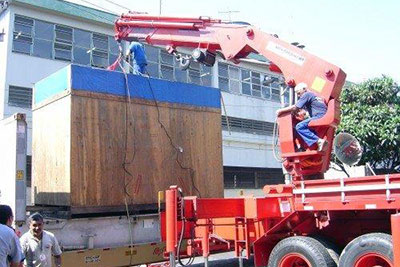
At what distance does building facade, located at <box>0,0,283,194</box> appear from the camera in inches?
730

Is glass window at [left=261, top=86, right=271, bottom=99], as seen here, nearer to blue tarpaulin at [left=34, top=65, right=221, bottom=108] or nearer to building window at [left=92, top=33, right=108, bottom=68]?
building window at [left=92, top=33, right=108, bottom=68]

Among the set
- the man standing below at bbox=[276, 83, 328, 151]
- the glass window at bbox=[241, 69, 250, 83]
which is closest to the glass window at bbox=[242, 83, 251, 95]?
the glass window at bbox=[241, 69, 250, 83]

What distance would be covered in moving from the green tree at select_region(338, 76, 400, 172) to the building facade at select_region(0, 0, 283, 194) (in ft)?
10.2

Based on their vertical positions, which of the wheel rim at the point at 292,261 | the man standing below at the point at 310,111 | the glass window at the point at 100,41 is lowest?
the wheel rim at the point at 292,261

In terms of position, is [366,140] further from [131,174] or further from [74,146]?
[74,146]

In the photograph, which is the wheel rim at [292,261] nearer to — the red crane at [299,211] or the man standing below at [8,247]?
the red crane at [299,211]

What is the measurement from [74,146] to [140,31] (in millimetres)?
3172

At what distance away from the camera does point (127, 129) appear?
8320 millimetres

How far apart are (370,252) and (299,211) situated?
45.3 inches

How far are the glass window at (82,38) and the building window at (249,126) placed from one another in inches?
339

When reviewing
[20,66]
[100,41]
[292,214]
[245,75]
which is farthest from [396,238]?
[245,75]

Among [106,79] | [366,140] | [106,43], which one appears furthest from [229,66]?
[106,79]

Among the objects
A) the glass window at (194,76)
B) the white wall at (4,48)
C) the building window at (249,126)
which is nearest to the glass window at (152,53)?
the glass window at (194,76)

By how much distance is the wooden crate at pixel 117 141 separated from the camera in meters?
7.73
